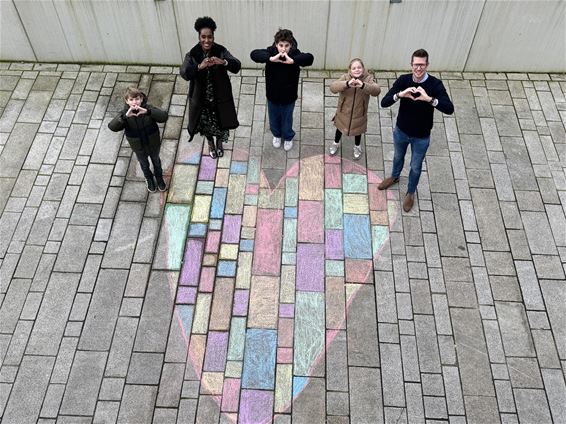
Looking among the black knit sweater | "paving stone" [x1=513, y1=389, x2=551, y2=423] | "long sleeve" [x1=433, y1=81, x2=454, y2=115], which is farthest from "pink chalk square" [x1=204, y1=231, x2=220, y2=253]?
"paving stone" [x1=513, y1=389, x2=551, y2=423]

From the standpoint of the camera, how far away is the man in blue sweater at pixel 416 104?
17.3 ft

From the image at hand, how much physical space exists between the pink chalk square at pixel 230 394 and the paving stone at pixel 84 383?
4.14ft

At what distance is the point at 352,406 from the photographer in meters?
4.98

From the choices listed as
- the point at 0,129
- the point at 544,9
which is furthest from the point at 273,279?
the point at 544,9

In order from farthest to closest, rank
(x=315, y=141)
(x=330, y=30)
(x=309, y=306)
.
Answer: (x=330, y=30) → (x=315, y=141) → (x=309, y=306)

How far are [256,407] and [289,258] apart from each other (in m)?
1.72

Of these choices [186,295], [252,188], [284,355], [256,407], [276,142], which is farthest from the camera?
[276,142]

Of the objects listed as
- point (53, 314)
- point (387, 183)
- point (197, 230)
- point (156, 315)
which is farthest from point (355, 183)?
point (53, 314)

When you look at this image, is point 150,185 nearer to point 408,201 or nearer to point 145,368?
point 145,368

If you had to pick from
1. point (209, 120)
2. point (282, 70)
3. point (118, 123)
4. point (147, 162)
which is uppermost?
point (282, 70)

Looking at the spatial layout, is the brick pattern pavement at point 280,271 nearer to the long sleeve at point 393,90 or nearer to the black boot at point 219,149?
the black boot at point 219,149

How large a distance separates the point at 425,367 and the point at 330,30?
497 cm

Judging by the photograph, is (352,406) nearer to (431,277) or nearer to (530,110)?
(431,277)

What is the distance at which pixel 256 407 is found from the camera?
4.95 meters
